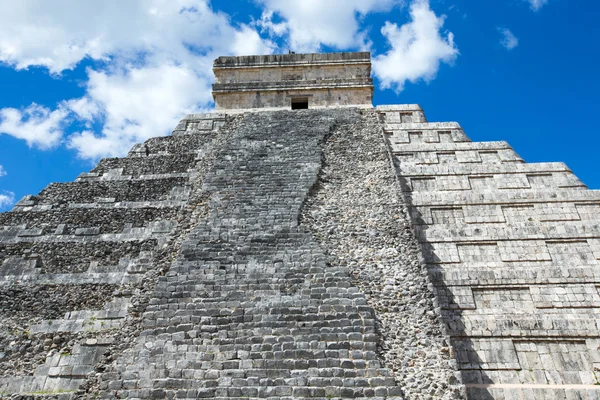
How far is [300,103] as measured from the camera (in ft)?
44.1

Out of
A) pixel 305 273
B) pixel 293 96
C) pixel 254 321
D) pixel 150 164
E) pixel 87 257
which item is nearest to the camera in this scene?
pixel 254 321

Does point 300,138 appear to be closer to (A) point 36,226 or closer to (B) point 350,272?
(B) point 350,272

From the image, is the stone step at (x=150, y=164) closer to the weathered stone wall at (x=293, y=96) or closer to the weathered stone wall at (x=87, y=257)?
the weathered stone wall at (x=87, y=257)

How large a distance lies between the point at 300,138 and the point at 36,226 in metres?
5.64

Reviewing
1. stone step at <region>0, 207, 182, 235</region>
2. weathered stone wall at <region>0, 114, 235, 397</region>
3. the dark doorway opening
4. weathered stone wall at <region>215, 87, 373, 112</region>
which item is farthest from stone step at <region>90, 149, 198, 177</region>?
the dark doorway opening

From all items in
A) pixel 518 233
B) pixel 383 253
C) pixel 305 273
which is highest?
pixel 518 233

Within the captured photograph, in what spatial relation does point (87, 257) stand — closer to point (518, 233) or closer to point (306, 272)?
point (306, 272)

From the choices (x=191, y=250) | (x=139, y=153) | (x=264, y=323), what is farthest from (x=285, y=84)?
(x=264, y=323)

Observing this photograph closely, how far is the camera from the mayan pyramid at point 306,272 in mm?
5863

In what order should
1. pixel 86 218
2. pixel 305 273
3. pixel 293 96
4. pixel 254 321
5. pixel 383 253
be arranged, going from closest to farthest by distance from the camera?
pixel 254 321 → pixel 305 273 → pixel 383 253 → pixel 86 218 → pixel 293 96

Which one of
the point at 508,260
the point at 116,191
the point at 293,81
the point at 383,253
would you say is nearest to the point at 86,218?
the point at 116,191

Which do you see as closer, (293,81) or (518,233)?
(518,233)

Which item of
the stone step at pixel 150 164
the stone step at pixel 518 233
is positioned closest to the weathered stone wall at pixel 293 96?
the stone step at pixel 150 164

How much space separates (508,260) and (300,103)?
7.34m
